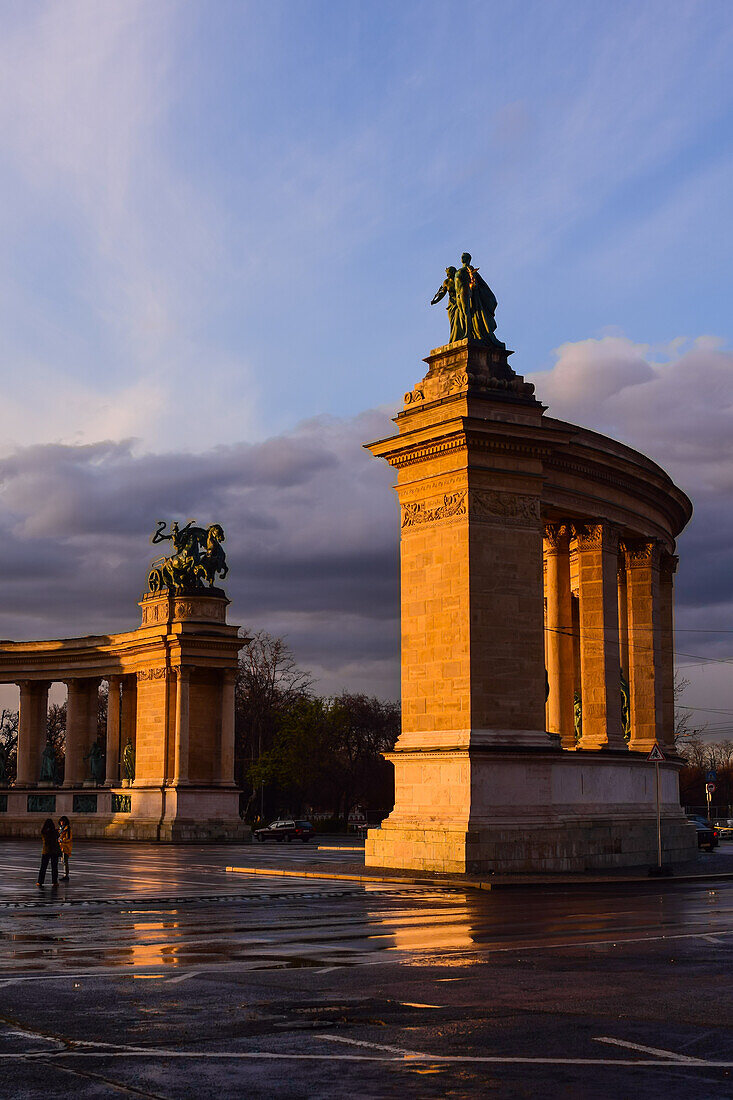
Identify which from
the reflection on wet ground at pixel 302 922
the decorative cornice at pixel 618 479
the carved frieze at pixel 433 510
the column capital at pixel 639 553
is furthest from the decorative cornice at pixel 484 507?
the reflection on wet ground at pixel 302 922

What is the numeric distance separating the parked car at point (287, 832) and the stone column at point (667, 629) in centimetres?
3220

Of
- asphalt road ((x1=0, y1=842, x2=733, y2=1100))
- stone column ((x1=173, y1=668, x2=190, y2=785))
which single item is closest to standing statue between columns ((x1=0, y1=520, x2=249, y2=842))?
stone column ((x1=173, y1=668, x2=190, y2=785))

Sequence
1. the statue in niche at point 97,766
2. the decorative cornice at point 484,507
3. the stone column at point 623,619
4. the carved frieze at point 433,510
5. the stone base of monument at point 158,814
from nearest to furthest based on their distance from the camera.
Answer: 1. the decorative cornice at point 484,507
2. the carved frieze at point 433,510
3. the stone column at point 623,619
4. the stone base of monument at point 158,814
5. the statue in niche at point 97,766

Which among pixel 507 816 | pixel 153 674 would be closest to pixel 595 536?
pixel 507 816

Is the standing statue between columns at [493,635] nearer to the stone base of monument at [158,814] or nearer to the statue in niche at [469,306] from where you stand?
the statue in niche at [469,306]

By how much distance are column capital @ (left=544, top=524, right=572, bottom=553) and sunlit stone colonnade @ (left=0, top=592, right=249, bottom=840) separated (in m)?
32.9

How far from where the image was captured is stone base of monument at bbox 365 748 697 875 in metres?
33.5

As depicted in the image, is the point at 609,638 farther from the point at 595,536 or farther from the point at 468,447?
the point at 468,447

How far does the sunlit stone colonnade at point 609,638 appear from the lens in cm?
4091

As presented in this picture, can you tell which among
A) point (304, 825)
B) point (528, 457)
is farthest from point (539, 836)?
point (304, 825)

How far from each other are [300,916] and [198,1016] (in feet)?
38.1

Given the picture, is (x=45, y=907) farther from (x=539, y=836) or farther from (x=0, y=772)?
(x=0, y=772)

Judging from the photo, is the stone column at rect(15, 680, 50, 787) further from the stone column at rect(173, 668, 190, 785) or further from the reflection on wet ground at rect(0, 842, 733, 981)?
the reflection on wet ground at rect(0, 842, 733, 981)

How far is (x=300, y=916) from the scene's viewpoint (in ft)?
75.6
